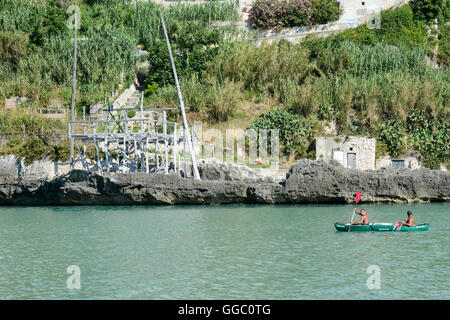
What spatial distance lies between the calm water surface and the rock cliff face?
1496 millimetres

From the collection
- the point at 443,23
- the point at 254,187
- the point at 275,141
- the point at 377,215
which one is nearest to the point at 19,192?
the point at 254,187

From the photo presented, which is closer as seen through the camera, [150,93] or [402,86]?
[402,86]

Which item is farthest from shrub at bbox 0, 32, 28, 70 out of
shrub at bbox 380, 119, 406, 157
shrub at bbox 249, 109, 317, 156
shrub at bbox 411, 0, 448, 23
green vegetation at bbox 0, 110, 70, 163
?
shrub at bbox 411, 0, 448, 23

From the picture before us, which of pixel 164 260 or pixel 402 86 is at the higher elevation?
pixel 402 86

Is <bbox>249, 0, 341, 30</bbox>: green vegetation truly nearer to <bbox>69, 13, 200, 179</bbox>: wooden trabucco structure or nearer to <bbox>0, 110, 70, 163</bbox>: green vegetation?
<bbox>69, 13, 200, 179</bbox>: wooden trabucco structure

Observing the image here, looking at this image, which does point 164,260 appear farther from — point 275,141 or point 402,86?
point 402,86

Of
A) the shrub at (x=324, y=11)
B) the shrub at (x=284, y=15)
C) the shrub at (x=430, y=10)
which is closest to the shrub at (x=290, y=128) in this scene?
the shrub at (x=284, y=15)

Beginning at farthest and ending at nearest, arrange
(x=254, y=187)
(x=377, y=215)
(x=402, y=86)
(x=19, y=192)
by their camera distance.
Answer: (x=402, y=86), (x=19, y=192), (x=254, y=187), (x=377, y=215)

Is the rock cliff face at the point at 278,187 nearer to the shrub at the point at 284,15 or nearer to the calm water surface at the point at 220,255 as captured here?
the calm water surface at the point at 220,255

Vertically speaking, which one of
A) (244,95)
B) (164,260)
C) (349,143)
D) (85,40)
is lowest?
(164,260)

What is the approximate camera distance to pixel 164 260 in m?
17.2

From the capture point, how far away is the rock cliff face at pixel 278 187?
90.7 feet

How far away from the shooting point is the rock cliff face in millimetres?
27656

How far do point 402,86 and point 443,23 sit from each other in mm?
12931
